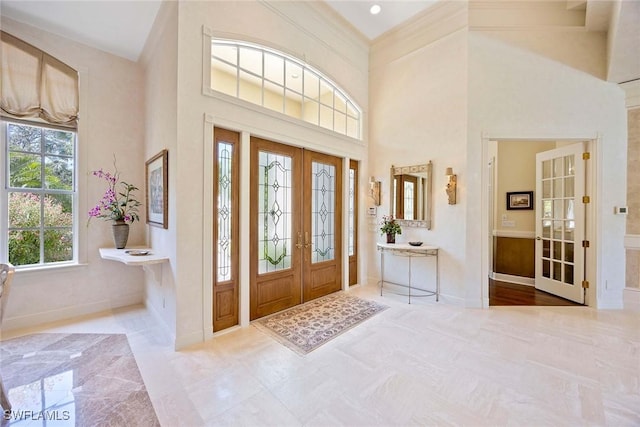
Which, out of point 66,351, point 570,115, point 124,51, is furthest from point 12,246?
point 570,115

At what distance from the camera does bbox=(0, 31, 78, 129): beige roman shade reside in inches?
117

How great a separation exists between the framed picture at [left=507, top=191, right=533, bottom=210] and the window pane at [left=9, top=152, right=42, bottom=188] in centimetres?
759

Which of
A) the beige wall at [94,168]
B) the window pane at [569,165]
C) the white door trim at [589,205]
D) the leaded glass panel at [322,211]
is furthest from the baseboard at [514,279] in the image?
the beige wall at [94,168]

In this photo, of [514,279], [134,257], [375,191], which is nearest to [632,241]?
[514,279]

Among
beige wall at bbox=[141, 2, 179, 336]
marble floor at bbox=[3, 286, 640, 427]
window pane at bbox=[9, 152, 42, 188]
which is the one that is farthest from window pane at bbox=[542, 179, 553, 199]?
window pane at bbox=[9, 152, 42, 188]

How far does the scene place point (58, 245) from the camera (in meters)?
3.45

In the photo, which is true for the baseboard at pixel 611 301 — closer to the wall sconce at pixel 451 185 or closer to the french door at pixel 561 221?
the french door at pixel 561 221

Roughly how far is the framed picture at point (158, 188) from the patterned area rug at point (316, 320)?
171cm

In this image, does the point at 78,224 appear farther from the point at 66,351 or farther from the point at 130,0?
the point at 130,0

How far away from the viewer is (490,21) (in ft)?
13.1

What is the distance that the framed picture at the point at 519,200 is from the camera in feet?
16.8

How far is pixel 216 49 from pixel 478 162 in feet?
12.4

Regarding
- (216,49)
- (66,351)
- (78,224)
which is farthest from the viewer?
(78,224)

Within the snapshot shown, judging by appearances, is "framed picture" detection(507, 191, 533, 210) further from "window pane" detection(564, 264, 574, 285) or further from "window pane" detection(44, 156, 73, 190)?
"window pane" detection(44, 156, 73, 190)
